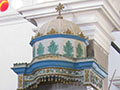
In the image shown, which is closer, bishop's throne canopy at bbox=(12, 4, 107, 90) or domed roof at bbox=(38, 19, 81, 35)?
bishop's throne canopy at bbox=(12, 4, 107, 90)

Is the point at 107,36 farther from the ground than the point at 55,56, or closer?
farther from the ground

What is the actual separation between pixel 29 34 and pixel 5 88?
3.46 ft

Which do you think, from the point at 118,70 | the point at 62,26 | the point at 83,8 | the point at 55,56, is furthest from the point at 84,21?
the point at 118,70

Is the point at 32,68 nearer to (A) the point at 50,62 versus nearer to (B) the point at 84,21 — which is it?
(A) the point at 50,62

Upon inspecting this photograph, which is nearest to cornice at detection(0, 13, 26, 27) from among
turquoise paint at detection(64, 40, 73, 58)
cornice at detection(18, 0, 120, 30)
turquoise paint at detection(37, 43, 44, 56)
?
cornice at detection(18, 0, 120, 30)

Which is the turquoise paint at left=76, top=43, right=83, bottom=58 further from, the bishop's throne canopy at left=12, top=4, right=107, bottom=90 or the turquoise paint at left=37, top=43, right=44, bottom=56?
the turquoise paint at left=37, top=43, right=44, bottom=56

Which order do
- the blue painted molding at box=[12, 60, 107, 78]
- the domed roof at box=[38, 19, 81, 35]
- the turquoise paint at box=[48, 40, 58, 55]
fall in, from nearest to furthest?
1. the blue painted molding at box=[12, 60, 107, 78]
2. the turquoise paint at box=[48, 40, 58, 55]
3. the domed roof at box=[38, 19, 81, 35]

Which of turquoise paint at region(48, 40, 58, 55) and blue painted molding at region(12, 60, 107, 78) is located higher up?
turquoise paint at region(48, 40, 58, 55)

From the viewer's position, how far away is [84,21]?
7316 millimetres

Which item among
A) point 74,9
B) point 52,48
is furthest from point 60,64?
point 74,9

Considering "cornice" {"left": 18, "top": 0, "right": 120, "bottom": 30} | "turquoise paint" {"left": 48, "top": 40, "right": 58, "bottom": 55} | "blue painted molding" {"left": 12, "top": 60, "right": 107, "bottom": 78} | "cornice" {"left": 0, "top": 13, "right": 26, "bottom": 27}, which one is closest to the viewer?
"blue painted molding" {"left": 12, "top": 60, "right": 107, "bottom": 78}

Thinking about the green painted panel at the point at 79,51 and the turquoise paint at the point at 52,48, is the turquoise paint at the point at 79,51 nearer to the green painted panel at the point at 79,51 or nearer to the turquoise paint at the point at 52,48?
the green painted panel at the point at 79,51

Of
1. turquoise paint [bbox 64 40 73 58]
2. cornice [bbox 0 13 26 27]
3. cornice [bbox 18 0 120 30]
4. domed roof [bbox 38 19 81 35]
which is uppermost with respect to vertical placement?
cornice [bbox 0 13 26 27]

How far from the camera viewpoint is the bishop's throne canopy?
6.20 metres
